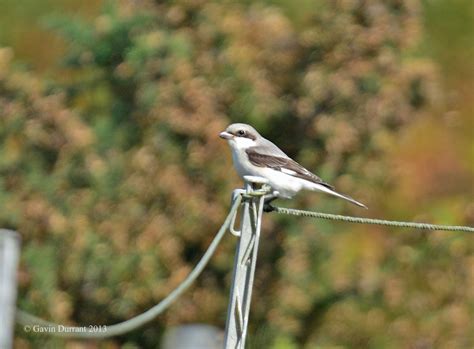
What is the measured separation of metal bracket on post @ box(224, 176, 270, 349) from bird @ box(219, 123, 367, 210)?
1.83 m

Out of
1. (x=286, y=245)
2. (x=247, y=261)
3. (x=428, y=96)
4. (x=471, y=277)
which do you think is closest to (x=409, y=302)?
(x=471, y=277)

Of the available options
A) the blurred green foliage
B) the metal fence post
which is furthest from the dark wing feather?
the metal fence post

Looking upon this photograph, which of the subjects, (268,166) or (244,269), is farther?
(268,166)

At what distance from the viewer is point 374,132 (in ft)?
25.3

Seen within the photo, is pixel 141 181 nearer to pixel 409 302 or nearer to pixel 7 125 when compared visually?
pixel 7 125

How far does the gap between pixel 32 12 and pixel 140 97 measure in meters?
2.46

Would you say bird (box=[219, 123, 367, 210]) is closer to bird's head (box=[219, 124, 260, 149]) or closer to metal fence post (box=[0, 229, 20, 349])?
bird's head (box=[219, 124, 260, 149])

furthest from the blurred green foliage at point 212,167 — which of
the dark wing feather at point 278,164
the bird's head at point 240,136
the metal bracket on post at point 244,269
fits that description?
the metal bracket on post at point 244,269

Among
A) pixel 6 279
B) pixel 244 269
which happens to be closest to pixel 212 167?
pixel 244 269

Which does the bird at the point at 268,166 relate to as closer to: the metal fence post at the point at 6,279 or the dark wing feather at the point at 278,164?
the dark wing feather at the point at 278,164

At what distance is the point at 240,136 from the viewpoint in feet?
20.6

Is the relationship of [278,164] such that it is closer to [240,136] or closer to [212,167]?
[240,136]

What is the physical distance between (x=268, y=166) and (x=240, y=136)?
349 millimetres

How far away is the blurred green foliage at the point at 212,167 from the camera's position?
23.6ft
